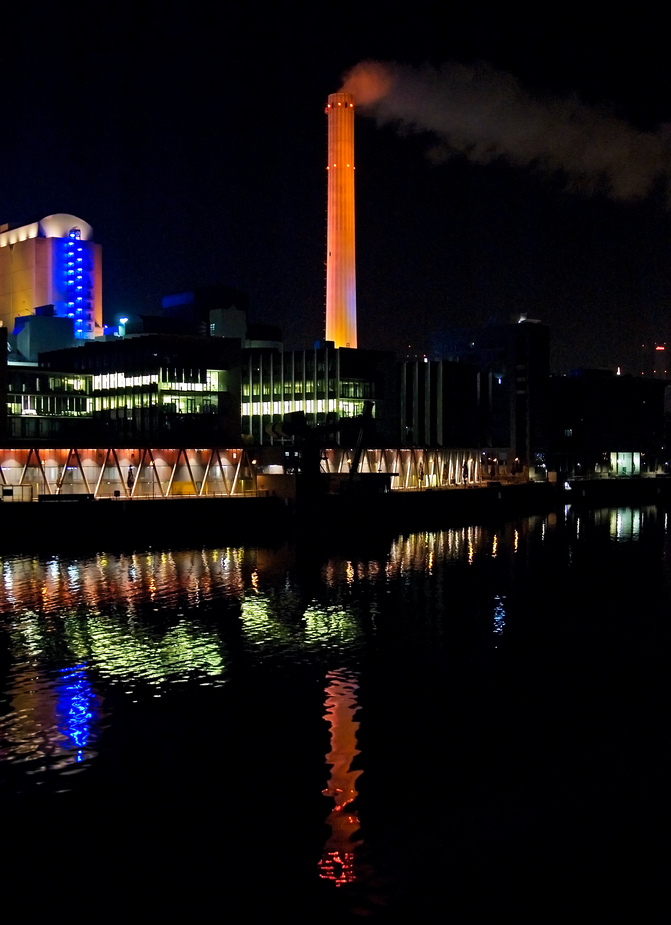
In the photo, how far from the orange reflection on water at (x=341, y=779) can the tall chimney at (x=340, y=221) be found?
9000 centimetres

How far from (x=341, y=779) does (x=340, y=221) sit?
9944 cm

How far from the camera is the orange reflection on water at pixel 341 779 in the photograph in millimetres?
16391

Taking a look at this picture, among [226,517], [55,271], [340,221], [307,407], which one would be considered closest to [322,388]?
[307,407]

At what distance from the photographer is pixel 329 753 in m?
21.7

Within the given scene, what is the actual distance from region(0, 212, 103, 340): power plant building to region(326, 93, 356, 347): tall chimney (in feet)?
128

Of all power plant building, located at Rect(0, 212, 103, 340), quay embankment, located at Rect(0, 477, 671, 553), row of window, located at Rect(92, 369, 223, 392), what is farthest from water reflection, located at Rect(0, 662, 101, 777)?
power plant building, located at Rect(0, 212, 103, 340)

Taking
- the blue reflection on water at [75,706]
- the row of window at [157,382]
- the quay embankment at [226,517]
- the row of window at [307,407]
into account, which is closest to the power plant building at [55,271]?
the row of window at [157,382]

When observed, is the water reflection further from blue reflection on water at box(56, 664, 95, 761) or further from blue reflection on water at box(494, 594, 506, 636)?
blue reflection on water at box(494, 594, 506, 636)

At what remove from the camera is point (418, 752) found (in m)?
21.8

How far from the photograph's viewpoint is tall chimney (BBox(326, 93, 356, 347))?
11212 cm

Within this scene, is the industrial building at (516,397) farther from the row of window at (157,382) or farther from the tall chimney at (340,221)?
the row of window at (157,382)

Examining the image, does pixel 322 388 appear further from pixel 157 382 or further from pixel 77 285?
pixel 77 285

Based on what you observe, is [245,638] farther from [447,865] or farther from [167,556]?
[167,556]

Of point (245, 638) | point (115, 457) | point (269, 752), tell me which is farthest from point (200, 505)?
point (269, 752)
